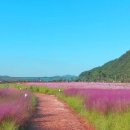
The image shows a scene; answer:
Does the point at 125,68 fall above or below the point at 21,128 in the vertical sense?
above

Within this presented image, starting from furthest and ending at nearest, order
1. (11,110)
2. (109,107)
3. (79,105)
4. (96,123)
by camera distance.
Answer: (79,105)
(109,107)
(96,123)
(11,110)

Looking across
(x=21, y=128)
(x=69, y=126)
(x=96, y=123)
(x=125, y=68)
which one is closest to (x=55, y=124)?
(x=69, y=126)

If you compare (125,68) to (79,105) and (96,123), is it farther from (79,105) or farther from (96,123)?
(96,123)

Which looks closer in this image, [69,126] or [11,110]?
[11,110]

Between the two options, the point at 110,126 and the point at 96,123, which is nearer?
the point at 110,126

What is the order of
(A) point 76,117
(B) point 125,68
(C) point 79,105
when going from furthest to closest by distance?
(B) point 125,68
(C) point 79,105
(A) point 76,117

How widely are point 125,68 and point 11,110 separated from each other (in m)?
105

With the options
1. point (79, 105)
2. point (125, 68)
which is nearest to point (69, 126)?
point (79, 105)

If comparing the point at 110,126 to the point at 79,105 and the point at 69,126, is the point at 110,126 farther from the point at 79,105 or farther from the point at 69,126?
the point at 79,105

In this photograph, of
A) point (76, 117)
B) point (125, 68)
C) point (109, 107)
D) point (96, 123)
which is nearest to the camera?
point (96, 123)

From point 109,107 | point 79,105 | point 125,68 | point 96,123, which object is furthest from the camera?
point 125,68

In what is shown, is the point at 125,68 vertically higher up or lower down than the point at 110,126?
higher up

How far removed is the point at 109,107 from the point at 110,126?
9.16 feet

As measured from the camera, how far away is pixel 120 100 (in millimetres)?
19188
